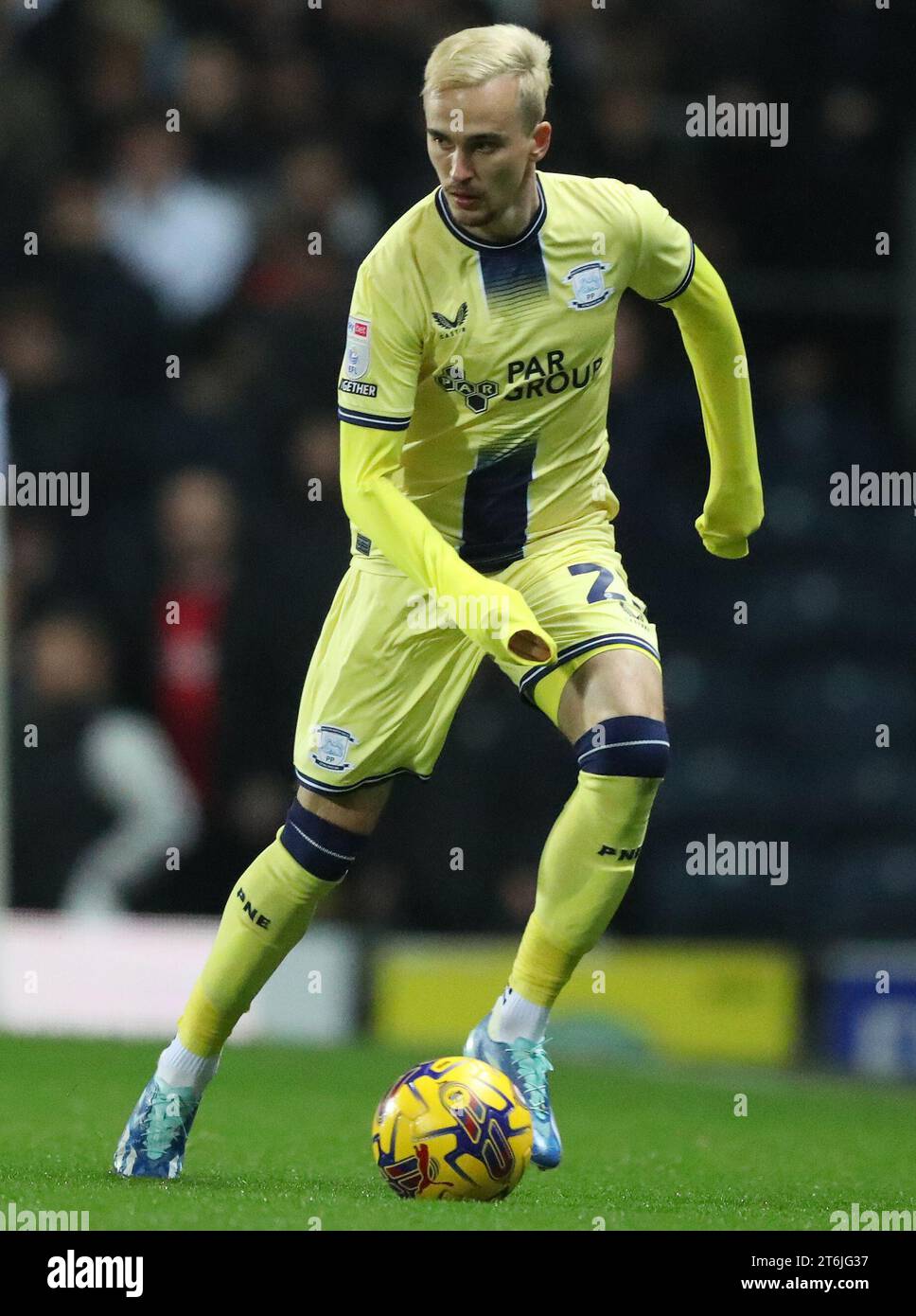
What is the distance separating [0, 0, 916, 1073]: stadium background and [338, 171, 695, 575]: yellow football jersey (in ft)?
13.1

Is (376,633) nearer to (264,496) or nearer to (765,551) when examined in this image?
(264,496)

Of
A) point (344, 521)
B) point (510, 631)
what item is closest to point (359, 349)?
point (510, 631)

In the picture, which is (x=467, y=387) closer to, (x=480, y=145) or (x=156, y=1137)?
(x=480, y=145)

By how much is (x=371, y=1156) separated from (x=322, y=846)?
0.94 m

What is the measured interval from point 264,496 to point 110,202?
165 centimetres

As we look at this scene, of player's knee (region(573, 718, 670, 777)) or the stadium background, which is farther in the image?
the stadium background

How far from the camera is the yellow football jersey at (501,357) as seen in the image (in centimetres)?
484

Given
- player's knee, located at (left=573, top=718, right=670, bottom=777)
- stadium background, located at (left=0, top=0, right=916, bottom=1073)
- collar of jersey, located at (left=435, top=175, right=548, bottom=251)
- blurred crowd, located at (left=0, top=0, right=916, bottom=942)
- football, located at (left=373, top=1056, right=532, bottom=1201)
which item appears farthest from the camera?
blurred crowd, located at (left=0, top=0, right=916, bottom=942)

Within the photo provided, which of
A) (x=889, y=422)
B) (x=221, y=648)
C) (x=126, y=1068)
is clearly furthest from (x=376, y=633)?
(x=889, y=422)

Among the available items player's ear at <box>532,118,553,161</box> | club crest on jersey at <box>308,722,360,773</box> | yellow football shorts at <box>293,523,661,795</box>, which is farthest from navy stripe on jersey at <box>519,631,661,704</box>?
player's ear at <box>532,118,553,161</box>

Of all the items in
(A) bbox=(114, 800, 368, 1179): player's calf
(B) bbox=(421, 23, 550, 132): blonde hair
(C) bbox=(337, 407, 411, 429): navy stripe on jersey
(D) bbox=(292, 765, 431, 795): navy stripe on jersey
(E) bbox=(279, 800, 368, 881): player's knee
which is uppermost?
(B) bbox=(421, 23, 550, 132): blonde hair

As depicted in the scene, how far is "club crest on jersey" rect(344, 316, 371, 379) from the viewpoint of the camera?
190 inches

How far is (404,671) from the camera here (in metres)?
5.06

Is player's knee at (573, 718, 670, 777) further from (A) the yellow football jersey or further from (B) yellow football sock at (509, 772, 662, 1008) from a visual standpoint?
(A) the yellow football jersey
